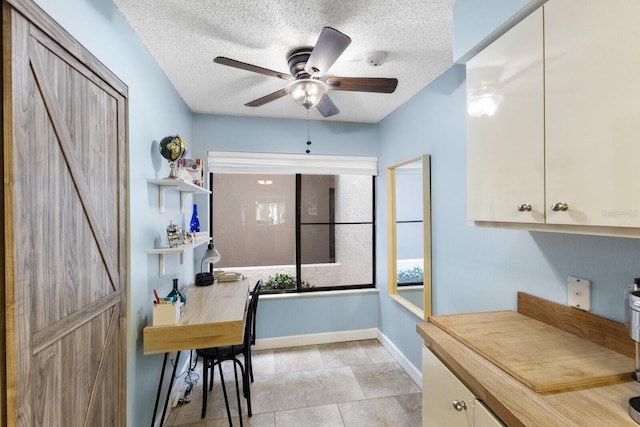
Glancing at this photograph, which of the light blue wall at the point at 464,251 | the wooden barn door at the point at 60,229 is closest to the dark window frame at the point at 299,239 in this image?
the light blue wall at the point at 464,251

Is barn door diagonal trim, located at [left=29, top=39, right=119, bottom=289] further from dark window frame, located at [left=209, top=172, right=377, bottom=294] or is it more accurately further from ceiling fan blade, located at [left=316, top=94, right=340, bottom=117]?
dark window frame, located at [left=209, top=172, right=377, bottom=294]

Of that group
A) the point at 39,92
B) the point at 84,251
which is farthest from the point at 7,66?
the point at 84,251

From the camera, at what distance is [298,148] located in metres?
3.26

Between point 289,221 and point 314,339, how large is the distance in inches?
53.6

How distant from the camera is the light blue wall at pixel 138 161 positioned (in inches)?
53.1

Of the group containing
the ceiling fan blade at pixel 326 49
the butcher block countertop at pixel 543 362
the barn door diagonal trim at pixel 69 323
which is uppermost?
the ceiling fan blade at pixel 326 49

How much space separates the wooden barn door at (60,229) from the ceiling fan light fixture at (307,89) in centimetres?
91

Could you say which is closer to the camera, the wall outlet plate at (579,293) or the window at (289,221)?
the wall outlet plate at (579,293)

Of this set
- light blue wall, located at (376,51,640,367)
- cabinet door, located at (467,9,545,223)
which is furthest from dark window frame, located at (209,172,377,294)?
cabinet door, located at (467,9,545,223)

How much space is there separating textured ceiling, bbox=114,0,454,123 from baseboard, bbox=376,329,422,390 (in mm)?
2411

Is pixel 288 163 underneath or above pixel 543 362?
above

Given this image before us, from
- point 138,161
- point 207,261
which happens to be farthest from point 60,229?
point 207,261

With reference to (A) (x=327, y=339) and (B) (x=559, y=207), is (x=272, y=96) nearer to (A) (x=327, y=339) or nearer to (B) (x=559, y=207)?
(B) (x=559, y=207)

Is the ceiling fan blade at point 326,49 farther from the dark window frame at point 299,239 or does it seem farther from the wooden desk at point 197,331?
A: the dark window frame at point 299,239
